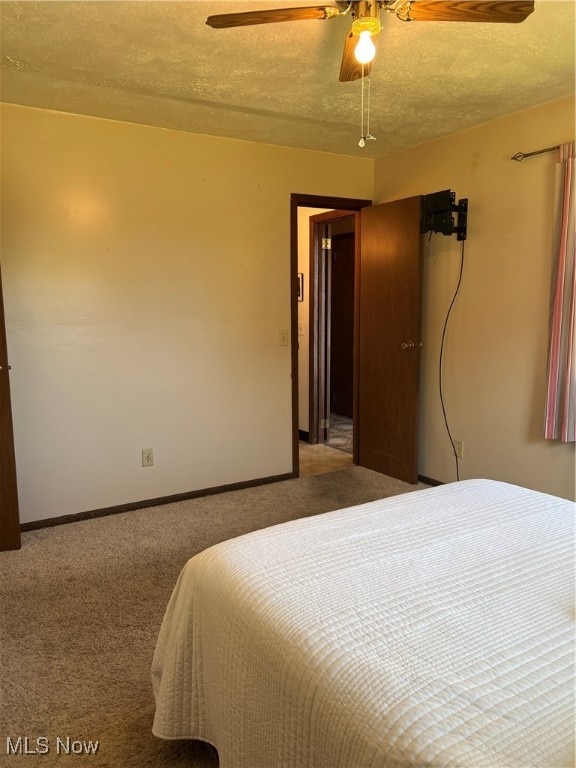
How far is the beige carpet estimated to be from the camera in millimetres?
1656

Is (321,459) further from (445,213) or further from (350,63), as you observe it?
(350,63)

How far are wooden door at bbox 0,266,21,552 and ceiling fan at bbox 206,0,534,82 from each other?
6.09 feet

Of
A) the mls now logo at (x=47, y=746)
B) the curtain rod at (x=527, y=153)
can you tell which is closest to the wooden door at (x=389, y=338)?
the curtain rod at (x=527, y=153)

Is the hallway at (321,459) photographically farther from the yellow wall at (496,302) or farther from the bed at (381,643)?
the bed at (381,643)

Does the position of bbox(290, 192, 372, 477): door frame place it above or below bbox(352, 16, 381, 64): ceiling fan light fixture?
below

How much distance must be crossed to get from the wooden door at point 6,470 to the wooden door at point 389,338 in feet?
8.45

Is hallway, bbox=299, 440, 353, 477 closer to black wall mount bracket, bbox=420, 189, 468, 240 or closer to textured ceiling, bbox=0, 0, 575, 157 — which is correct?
A: black wall mount bracket, bbox=420, 189, 468, 240

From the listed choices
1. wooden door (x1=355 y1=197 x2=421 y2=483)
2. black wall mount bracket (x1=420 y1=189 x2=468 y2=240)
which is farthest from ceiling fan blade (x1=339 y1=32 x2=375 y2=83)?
wooden door (x1=355 y1=197 x2=421 y2=483)

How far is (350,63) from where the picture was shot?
1.97 meters

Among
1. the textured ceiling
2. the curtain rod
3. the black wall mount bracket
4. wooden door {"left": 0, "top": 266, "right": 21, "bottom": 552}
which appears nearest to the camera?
the textured ceiling

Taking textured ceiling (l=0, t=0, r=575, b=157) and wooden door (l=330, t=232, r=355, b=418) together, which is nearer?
textured ceiling (l=0, t=0, r=575, b=157)

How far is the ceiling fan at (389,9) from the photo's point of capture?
161 centimetres

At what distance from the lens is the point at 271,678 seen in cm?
113

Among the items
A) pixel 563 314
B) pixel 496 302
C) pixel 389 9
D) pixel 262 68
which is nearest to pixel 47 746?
pixel 389 9
